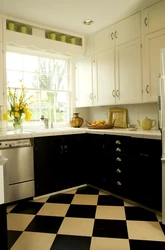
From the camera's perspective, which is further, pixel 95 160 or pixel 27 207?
pixel 95 160

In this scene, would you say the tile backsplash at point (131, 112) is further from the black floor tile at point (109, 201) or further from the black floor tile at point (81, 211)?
the black floor tile at point (81, 211)

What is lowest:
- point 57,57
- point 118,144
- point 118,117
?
point 118,144

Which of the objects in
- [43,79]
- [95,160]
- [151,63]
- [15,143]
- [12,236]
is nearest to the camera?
[12,236]

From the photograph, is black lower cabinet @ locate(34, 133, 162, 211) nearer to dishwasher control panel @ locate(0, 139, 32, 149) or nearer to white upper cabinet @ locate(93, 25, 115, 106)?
dishwasher control panel @ locate(0, 139, 32, 149)

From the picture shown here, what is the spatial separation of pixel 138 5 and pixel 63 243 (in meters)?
2.73

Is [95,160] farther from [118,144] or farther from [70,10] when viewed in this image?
[70,10]

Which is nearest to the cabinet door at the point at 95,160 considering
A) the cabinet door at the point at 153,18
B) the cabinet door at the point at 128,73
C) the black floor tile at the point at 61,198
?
the black floor tile at the point at 61,198

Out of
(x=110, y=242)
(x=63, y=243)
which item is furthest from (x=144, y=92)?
(x=63, y=243)

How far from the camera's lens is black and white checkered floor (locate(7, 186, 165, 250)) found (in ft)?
5.73

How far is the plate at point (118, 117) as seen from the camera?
3287 millimetres

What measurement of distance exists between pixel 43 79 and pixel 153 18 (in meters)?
1.87

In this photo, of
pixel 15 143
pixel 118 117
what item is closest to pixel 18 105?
pixel 15 143

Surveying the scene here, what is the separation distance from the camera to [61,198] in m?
2.76

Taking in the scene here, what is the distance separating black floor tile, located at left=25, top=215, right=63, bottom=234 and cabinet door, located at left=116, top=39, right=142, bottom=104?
175 cm
